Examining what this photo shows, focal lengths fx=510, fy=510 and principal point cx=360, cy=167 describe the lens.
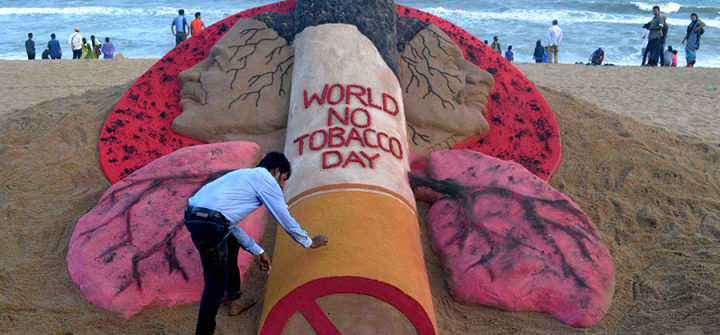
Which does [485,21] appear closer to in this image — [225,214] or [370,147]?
[370,147]

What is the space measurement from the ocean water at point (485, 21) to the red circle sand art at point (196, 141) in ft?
44.2

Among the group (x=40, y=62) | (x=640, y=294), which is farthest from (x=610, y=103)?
(x=40, y=62)

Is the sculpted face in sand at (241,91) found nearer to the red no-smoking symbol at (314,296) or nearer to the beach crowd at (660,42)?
the red no-smoking symbol at (314,296)

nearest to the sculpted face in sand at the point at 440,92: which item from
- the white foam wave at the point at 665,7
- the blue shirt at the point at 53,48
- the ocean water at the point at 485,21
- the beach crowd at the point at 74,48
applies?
the beach crowd at the point at 74,48

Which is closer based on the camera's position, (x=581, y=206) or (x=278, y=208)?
(x=278, y=208)

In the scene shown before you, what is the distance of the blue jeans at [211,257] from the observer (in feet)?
8.46

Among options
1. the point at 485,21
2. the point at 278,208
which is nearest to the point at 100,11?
the point at 485,21

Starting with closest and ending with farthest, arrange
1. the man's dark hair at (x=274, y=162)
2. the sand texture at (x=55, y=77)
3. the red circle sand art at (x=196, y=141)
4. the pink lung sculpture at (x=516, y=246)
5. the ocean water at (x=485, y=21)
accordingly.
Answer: the man's dark hair at (x=274, y=162) < the pink lung sculpture at (x=516, y=246) < the red circle sand art at (x=196, y=141) < the sand texture at (x=55, y=77) < the ocean water at (x=485, y=21)

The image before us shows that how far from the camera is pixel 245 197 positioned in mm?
2611

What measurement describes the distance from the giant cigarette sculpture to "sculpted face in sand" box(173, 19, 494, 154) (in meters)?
0.40

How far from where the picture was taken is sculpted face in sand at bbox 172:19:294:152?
4602mm

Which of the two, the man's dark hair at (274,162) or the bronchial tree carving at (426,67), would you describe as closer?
the man's dark hair at (274,162)

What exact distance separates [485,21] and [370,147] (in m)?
21.4

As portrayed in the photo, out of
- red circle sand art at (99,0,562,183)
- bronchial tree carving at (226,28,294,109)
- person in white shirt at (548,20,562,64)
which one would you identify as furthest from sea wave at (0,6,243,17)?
bronchial tree carving at (226,28,294,109)
